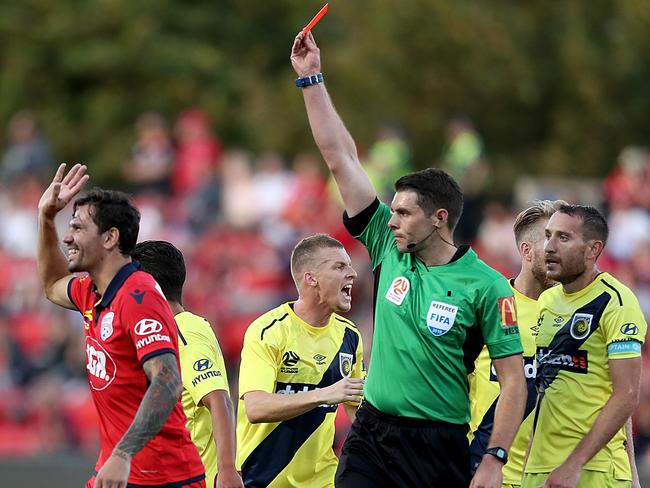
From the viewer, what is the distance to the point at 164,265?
841 centimetres

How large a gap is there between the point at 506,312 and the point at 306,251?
75.5 inches

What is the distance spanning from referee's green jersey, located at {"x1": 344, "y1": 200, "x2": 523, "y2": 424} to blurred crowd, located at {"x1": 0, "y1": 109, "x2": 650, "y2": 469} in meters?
8.40

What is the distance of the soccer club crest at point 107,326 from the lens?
7.22 meters

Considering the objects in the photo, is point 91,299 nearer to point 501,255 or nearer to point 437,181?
point 437,181

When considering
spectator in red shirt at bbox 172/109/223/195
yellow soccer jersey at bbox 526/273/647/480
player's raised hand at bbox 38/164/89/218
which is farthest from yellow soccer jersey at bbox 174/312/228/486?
spectator in red shirt at bbox 172/109/223/195

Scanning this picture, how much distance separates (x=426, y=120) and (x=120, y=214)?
17248 mm

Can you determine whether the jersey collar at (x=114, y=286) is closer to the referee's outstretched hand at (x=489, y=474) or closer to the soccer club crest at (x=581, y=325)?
the referee's outstretched hand at (x=489, y=474)

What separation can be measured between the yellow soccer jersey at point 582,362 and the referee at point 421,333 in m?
0.76

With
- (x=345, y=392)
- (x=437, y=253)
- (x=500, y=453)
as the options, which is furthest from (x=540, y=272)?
(x=500, y=453)

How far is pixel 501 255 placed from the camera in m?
17.6

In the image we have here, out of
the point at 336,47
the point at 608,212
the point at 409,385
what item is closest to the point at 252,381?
the point at 409,385

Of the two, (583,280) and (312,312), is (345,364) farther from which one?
(583,280)

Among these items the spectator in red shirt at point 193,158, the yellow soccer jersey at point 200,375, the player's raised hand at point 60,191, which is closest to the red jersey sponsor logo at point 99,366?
the player's raised hand at point 60,191

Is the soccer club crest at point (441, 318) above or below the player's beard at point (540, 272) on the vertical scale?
below
